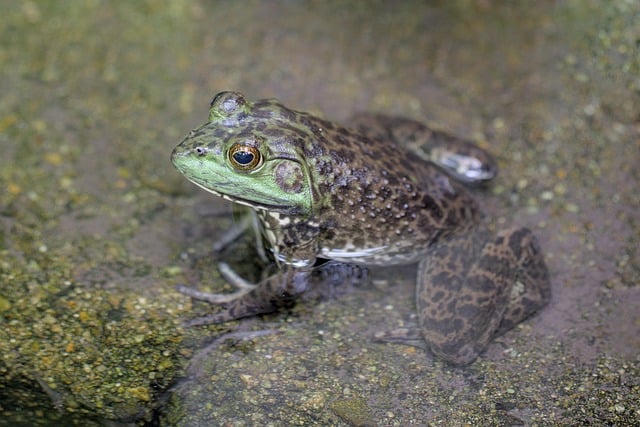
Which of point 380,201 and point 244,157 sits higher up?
point 244,157

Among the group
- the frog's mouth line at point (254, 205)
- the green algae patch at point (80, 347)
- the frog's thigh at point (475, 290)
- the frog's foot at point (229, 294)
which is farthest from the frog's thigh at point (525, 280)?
the green algae patch at point (80, 347)

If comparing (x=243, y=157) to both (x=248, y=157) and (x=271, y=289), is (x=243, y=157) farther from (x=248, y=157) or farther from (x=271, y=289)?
(x=271, y=289)

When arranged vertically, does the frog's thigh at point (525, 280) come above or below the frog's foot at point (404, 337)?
above

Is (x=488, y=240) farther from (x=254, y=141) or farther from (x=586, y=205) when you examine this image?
(x=254, y=141)

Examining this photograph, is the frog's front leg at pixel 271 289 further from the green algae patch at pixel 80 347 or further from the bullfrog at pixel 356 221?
the green algae patch at pixel 80 347

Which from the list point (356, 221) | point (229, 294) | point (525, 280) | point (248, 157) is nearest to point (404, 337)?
point (356, 221)

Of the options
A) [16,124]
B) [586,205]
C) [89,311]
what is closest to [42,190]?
[16,124]

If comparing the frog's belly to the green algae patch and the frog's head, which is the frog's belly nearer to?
the frog's head

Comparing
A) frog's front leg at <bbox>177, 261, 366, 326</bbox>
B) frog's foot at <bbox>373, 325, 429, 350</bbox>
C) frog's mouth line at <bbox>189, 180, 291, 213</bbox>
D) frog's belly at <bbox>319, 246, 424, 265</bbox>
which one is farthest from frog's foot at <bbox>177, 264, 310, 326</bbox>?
frog's foot at <bbox>373, 325, 429, 350</bbox>
